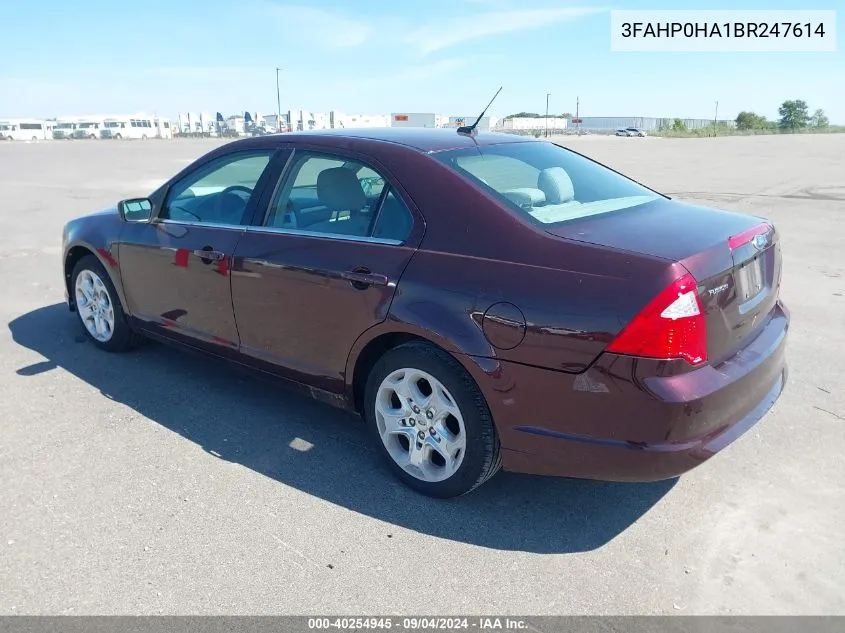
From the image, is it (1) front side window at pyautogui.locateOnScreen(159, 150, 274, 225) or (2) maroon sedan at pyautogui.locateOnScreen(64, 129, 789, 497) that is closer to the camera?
(2) maroon sedan at pyautogui.locateOnScreen(64, 129, 789, 497)

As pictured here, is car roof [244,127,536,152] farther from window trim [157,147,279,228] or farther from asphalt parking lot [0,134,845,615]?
asphalt parking lot [0,134,845,615]

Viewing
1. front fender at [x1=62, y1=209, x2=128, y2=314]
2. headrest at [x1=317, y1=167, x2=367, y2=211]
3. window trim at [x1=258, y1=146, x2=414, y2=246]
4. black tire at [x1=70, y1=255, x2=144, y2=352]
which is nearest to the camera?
window trim at [x1=258, y1=146, x2=414, y2=246]

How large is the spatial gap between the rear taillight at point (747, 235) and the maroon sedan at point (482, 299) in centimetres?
1

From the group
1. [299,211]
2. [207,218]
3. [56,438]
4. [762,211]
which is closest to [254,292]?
[299,211]

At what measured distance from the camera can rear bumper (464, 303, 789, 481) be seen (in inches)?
102

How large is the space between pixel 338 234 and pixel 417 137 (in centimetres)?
73

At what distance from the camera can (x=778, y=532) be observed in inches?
117

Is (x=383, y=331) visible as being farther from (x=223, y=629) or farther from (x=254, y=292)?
(x=223, y=629)

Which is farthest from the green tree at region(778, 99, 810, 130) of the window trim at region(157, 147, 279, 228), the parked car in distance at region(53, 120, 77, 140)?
the window trim at region(157, 147, 279, 228)

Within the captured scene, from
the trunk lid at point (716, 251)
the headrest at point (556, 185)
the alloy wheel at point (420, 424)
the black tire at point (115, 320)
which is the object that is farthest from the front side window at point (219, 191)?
the trunk lid at point (716, 251)

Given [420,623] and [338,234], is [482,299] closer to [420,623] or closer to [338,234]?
[338,234]

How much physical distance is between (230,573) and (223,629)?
0.32m

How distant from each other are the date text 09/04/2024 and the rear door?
1292 millimetres

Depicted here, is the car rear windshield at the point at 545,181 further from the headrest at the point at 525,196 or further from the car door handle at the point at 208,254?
the car door handle at the point at 208,254
